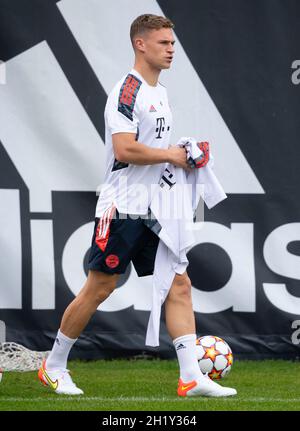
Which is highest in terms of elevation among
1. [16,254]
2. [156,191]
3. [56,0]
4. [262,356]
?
[56,0]

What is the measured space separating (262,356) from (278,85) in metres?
1.94

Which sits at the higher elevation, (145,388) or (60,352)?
(60,352)

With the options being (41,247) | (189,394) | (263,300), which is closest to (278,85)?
(263,300)

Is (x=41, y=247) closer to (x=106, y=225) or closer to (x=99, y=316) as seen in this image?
(x=99, y=316)

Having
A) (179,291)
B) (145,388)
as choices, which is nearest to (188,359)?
(179,291)

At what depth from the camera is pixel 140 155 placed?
6102mm

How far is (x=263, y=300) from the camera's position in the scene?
7.84 m

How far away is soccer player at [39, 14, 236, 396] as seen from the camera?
20.2 feet

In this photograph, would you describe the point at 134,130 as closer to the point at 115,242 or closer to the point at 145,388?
the point at 115,242

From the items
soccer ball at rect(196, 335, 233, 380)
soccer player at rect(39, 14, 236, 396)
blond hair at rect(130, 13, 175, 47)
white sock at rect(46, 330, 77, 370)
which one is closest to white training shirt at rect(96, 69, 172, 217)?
soccer player at rect(39, 14, 236, 396)

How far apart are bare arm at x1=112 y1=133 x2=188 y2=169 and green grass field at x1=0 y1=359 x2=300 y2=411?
1316mm

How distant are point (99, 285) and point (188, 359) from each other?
0.66 meters

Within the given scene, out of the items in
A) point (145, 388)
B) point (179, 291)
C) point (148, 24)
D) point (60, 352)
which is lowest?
point (145, 388)

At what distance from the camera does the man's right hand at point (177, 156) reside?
6184 millimetres
